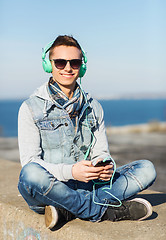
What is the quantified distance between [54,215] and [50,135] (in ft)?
2.21

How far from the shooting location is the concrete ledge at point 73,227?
268 centimetres

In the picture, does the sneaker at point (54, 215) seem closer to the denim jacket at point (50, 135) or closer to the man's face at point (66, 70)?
the denim jacket at point (50, 135)

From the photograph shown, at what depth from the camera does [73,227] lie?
2.79 metres

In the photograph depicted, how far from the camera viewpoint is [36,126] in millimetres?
2963

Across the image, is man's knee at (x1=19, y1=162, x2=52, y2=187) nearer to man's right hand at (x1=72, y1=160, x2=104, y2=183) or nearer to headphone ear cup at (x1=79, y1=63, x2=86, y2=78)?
man's right hand at (x1=72, y1=160, x2=104, y2=183)

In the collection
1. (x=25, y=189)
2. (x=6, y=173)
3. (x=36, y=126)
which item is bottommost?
(x=6, y=173)

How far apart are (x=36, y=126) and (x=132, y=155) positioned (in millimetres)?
7127

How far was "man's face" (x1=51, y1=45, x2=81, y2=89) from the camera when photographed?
3.04 m

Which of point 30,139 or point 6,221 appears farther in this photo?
point 6,221

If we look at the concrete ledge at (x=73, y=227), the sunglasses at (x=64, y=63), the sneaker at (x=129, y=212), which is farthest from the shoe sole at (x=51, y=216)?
the sunglasses at (x=64, y=63)

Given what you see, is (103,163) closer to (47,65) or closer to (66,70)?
(66,70)

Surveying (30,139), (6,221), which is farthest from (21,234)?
(30,139)

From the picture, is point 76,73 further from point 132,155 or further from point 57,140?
point 132,155

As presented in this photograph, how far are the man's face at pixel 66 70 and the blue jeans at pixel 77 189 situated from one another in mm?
829
